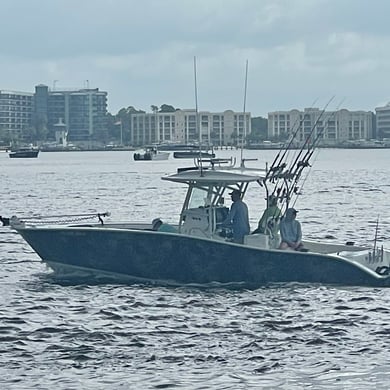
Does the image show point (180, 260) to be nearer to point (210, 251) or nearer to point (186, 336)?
point (210, 251)

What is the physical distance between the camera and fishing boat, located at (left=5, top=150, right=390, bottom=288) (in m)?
24.9

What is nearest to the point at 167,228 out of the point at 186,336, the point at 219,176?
the point at 219,176

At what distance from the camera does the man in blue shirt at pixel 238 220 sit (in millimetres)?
25203

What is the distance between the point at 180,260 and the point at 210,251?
2.60 feet

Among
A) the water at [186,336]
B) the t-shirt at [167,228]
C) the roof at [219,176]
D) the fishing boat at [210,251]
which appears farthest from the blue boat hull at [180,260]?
the roof at [219,176]

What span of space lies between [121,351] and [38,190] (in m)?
66.0

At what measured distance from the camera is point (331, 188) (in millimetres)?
88750

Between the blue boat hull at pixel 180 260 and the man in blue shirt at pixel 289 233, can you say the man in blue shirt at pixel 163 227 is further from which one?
the man in blue shirt at pixel 289 233

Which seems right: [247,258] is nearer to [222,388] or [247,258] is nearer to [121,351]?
[121,351]

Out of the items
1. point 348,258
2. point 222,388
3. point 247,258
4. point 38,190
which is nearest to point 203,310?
point 247,258

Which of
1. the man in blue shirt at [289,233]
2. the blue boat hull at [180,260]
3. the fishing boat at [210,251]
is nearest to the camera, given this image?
the blue boat hull at [180,260]

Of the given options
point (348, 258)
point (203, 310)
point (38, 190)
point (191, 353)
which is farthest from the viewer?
point (38, 190)

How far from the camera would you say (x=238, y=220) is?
25.3m

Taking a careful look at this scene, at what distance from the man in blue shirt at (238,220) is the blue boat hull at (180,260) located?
15.2 inches
